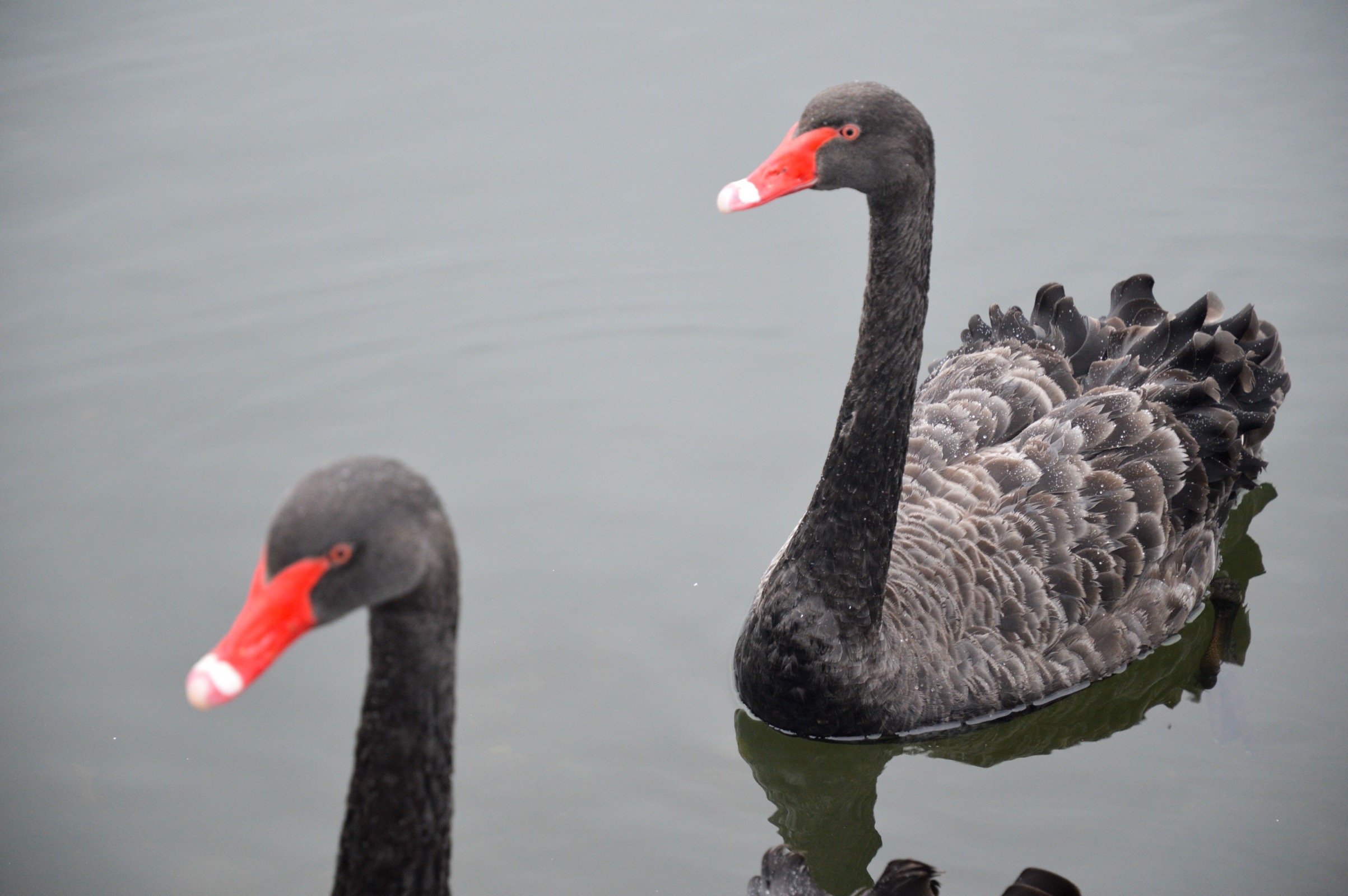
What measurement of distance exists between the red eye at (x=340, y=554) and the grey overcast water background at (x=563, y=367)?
214 centimetres

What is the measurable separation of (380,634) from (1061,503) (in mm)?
2976

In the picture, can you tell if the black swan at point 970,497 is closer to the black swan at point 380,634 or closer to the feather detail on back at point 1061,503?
the feather detail on back at point 1061,503

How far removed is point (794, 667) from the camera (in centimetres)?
460

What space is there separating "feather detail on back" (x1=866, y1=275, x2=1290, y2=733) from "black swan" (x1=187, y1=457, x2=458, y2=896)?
7.14 feet

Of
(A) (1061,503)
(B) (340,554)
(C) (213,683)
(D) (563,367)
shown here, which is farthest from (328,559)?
(D) (563,367)

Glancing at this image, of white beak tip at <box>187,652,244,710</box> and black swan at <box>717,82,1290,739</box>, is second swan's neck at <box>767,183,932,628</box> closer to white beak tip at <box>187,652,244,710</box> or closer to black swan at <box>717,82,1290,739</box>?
black swan at <box>717,82,1290,739</box>

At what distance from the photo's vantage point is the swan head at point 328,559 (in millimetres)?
2521

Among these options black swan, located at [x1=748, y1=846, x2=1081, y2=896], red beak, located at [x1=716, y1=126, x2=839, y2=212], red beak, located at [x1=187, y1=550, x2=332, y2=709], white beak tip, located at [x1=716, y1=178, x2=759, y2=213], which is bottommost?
black swan, located at [x1=748, y1=846, x2=1081, y2=896]

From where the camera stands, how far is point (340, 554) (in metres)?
2.54

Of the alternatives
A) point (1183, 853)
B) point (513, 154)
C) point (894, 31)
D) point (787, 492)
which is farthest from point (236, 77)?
point (1183, 853)

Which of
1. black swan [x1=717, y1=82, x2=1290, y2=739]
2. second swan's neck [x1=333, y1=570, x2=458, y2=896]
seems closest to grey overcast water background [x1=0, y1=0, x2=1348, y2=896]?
black swan [x1=717, y1=82, x2=1290, y2=739]

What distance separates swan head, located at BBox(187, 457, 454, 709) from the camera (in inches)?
99.3

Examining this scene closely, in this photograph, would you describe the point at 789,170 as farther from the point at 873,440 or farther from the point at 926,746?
the point at 926,746

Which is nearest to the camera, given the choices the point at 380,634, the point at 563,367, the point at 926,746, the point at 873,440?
the point at 380,634
